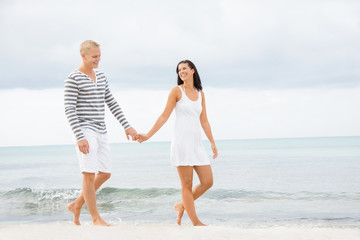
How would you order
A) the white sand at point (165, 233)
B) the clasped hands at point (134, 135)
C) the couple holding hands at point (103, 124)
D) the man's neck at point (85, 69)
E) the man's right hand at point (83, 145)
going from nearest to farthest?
A: the white sand at point (165, 233) < the man's right hand at point (83, 145) < the couple holding hands at point (103, 124) < the man's neck at point (85, 69) < the clasped hands at point (134, 135)

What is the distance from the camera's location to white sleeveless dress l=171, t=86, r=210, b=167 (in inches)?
208

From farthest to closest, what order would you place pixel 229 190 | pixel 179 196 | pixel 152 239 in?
pixel 229 190, pixel 179 196, pixel 152 239

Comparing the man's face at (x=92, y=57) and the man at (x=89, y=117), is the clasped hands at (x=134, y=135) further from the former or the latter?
the man's face at (x=92, y=57)

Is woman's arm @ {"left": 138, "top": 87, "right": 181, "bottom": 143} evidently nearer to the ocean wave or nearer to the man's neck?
the man's neck

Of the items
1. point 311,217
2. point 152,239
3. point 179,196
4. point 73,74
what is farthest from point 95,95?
point 179,196

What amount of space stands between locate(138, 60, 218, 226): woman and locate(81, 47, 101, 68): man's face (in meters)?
0.99

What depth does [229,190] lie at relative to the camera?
14055mm

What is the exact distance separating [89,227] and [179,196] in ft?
26.7

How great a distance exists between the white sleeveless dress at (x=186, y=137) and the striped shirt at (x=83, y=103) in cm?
91

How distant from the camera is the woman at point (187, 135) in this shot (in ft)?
17.4

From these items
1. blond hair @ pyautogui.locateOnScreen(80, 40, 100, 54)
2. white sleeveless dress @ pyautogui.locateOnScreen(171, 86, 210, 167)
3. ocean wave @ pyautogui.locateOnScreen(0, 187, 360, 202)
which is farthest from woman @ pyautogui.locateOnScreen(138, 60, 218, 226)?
ocean wave @ pyautogui.locateOnScreen(0, 187, 360, 202)

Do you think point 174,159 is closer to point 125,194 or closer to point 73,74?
point 73,74

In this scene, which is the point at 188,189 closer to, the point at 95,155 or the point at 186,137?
the point at 186,137

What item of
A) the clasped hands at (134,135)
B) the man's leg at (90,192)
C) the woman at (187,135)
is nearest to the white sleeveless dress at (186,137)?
the woman at (187,135)
